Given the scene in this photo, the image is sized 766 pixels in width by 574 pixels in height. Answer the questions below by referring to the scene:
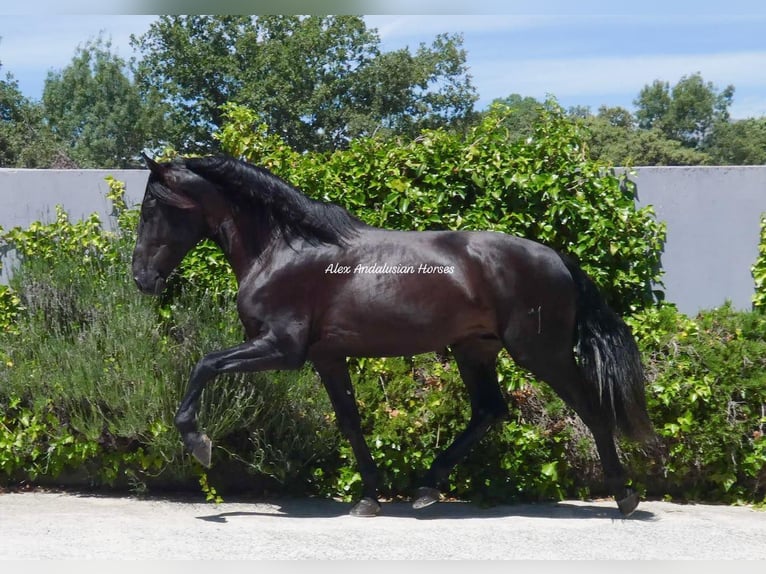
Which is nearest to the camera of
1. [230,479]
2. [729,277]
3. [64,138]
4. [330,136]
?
[230,479]

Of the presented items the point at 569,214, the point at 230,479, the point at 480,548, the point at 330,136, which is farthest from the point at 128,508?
the point at 330,136

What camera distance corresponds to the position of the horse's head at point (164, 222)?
5.71 metres

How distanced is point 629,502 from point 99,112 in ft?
138

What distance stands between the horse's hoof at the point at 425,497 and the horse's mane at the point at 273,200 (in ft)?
5.40

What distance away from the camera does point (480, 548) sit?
4934 mm

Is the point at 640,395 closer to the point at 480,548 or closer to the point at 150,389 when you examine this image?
the point at 480,548

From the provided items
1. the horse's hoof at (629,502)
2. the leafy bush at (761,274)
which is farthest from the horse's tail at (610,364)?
the leafy bush at (761,274)

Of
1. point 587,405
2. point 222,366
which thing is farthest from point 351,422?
point 587,405

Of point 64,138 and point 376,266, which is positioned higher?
point 64,138

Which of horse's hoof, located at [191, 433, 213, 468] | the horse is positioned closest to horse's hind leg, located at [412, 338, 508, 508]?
the horse

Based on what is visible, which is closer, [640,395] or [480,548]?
[480,548]

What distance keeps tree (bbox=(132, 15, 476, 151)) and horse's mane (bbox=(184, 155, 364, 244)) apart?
28385 millimetres

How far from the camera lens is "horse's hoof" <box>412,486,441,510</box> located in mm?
5801

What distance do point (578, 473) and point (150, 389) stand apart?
2980mm
